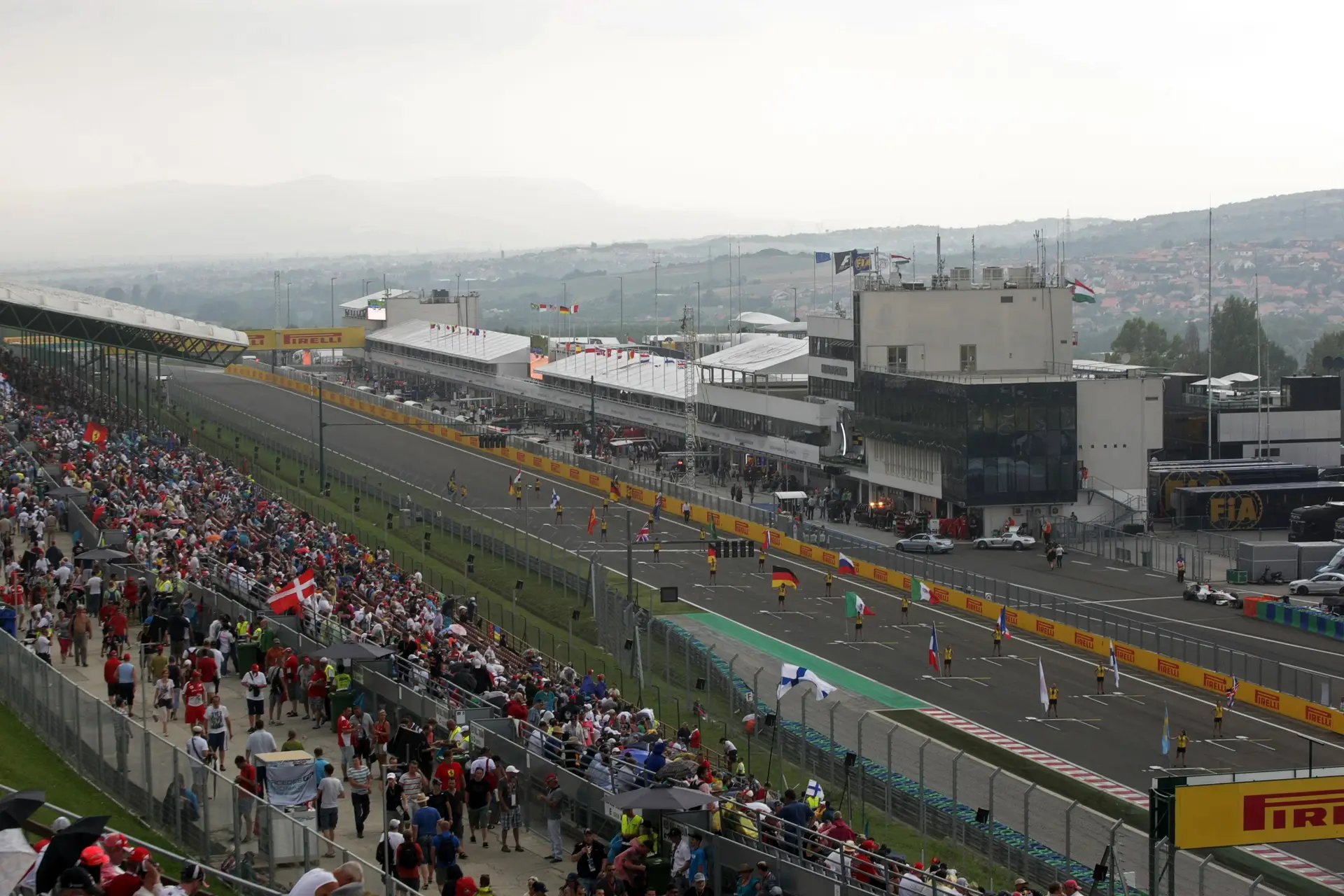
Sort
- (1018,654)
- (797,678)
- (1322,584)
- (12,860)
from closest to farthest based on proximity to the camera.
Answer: (12,860), (797,678), (1018,654), (1322,584)

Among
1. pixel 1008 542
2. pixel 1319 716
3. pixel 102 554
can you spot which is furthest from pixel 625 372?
pixel 102 554

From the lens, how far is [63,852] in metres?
12.5

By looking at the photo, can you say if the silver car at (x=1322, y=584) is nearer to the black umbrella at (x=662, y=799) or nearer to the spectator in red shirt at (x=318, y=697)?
the spectator in red shirt at (x=318, y=697)

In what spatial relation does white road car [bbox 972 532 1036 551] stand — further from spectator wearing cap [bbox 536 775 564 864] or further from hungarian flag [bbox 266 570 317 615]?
spectator wearing cap [bbox 536 775 564 864]

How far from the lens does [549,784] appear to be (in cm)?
2439

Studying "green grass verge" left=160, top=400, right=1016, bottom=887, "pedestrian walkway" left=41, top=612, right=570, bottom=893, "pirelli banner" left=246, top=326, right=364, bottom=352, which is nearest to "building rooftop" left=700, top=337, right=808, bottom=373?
"green grass verge" left=160, top=400, right=1016, bottom=887

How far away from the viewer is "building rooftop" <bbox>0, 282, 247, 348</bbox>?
6956 centimetres

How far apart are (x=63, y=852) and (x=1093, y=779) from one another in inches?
1080

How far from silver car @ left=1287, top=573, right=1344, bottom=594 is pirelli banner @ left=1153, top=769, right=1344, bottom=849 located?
4232 cm

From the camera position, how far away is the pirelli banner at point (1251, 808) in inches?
739

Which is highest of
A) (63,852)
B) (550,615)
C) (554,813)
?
(63,852)

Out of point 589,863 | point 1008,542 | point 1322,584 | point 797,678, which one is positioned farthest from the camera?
point 1008,542

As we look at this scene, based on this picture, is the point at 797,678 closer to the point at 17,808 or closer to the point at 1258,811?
the point at 1258,811

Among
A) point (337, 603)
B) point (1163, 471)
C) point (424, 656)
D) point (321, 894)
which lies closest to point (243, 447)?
point (1163, 471)
